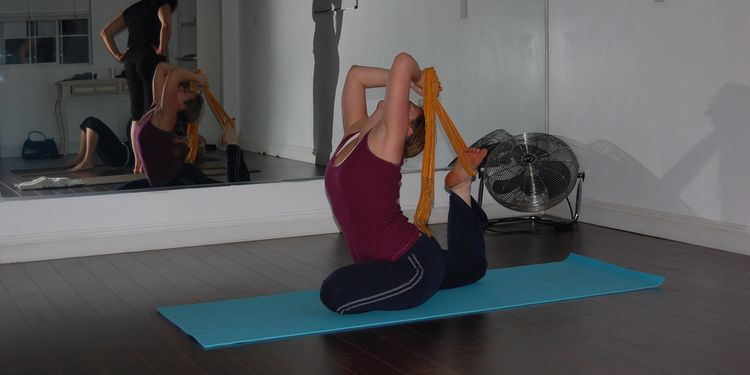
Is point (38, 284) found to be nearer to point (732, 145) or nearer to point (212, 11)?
point (212, 11)

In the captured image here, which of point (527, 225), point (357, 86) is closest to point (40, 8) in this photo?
point (357, 86)

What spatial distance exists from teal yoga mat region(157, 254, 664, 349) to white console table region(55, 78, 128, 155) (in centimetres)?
168

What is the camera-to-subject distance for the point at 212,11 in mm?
5691

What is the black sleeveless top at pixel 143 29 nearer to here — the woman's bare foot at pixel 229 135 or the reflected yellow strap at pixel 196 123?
the reflected yellow strap at pixel 196 123

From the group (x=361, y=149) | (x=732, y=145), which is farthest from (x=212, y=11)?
(x=732, y=145)

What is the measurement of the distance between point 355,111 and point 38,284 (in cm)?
177

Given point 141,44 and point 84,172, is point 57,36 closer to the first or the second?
point 141,44

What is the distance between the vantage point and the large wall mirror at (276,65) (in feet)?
17.3

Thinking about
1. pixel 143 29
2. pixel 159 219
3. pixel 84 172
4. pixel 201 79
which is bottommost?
pixel 159 219

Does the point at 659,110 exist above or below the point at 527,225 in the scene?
above

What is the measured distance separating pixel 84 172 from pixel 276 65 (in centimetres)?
132

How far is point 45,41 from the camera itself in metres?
5.25

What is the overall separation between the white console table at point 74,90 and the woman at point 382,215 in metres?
1.97

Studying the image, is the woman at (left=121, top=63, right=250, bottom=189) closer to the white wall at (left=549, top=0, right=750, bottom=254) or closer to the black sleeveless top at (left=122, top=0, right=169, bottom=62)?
the black sleeveless top at (left=122, top=0, right=169, bottom=62)
